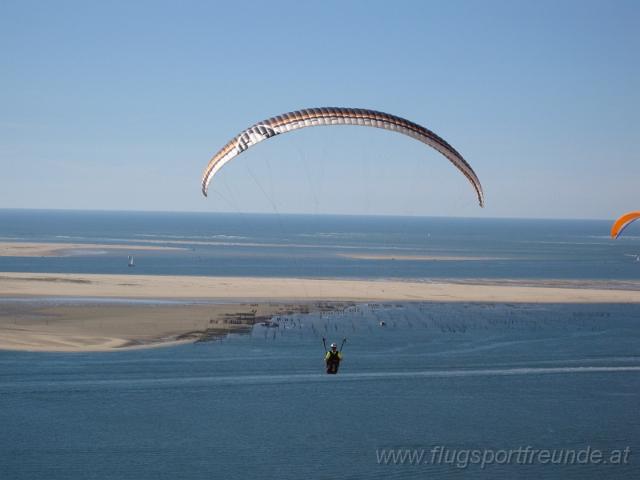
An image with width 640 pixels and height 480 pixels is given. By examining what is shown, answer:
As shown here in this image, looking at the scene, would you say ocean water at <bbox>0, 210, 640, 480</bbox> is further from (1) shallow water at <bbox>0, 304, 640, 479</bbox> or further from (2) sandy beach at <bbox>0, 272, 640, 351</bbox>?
(2) sandy beach at <bbox>0, 272, 640, 351</bbox>

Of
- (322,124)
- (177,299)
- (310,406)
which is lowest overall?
(310,406)

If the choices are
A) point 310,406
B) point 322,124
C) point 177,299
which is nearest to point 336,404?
point 310,406

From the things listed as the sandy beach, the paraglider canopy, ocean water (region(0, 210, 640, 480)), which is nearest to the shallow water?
ocean water (region(0, 210, 640, 480))

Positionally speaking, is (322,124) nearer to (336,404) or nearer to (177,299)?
(336,404)

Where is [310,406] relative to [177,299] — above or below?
below

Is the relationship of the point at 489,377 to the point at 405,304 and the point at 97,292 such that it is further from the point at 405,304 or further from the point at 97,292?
the point at 97,292

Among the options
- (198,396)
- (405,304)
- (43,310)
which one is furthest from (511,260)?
(198,396)
